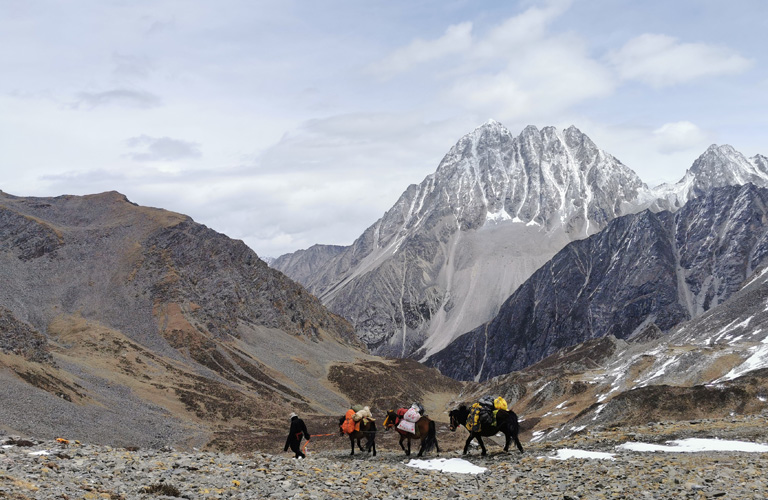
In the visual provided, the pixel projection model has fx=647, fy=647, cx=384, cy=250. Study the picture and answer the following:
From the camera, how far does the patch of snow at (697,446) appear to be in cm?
2516

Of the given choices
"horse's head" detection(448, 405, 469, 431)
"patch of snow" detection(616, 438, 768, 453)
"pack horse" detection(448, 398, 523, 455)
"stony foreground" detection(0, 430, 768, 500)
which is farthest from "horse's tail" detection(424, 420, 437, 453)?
"patch of snow" detection(616, 438, 768, 453)

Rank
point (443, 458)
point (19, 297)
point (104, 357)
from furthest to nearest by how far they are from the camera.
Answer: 1. point (19, 297)
2. point (104, 357)
3. point (443, 458)

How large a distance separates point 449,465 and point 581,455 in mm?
5140

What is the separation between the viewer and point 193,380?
115 m

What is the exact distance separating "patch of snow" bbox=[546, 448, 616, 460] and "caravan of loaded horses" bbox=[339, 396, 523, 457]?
5.96 feet

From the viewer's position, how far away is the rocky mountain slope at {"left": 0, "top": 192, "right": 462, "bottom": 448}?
76938 mm

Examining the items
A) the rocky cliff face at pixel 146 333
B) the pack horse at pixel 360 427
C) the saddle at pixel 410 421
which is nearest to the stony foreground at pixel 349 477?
the saddle at pixel 410 421

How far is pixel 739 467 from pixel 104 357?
111395 mm

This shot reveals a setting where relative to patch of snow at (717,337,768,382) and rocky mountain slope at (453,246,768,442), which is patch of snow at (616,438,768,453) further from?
patch of snow at (717,337,768,382)

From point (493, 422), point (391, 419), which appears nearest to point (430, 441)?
point (391, 419)

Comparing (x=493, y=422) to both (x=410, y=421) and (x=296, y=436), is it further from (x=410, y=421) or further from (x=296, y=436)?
(x=296, y=436)

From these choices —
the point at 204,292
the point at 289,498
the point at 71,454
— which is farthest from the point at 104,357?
the point at 289,498

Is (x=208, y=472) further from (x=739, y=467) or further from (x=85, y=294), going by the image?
(x=85, y=294)

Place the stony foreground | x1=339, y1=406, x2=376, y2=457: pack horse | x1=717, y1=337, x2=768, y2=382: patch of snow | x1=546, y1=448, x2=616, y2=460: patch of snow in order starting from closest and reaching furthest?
the stony foreground, x1=546, y1=448, x2=616, y2=460: patch of snow, x1=339, y1=406, x2=376, y2=457: pack horse, x1=717, y1=337, x2=768, y2=382: patch of snow
